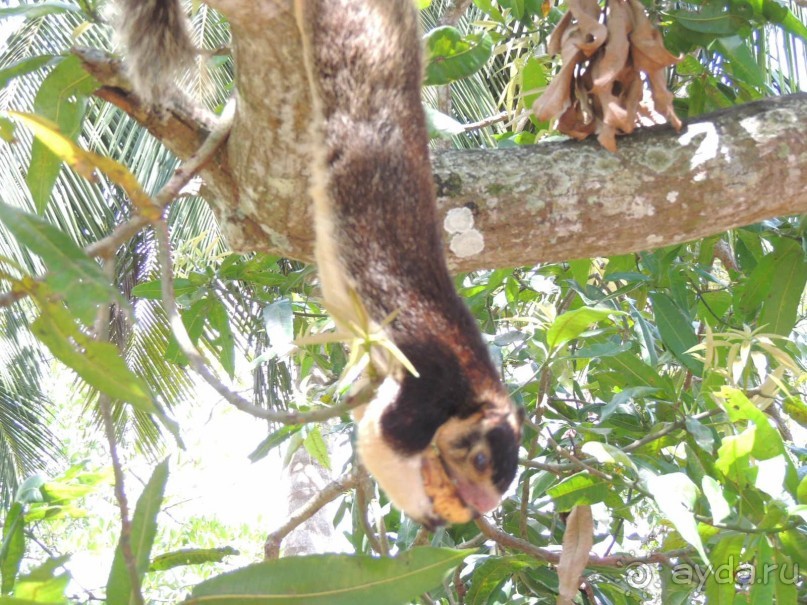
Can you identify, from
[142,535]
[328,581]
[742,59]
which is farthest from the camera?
[742,59]

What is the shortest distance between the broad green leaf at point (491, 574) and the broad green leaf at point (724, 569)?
549 mm

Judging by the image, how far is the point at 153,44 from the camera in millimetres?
1758

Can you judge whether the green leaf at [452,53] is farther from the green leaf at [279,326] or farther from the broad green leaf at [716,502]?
the broad green leaf at [716,502]

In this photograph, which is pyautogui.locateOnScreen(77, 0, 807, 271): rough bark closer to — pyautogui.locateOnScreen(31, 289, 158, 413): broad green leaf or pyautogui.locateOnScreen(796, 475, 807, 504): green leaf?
pyautogui.locateOnScreen(796, 475, 807, 504): green leaf

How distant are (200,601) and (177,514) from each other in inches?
370

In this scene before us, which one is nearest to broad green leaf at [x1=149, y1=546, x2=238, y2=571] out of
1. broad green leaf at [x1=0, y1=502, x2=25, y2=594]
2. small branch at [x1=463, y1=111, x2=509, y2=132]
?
broad green leaf at [x1=0, y1=502, x2=25, y2=594]

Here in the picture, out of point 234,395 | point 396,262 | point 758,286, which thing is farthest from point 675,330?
point 234,395

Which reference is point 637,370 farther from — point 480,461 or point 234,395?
point 234,395

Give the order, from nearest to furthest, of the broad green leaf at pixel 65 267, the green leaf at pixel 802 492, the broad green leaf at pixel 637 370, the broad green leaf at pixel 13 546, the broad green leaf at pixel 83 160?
1. the broad green leaf at pixel 65 267
2. the broad green leaf at pixel 83 160
3. the broad green leaf at pixel 13 546
4. the green leaf at pixel 802 492
5. the broad green leaf at pixel 637 370

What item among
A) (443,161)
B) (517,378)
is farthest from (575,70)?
(517,378)

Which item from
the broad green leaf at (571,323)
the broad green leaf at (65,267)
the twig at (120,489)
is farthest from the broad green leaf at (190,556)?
the broad green leaf at (65,267)

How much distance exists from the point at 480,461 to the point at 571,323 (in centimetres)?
70

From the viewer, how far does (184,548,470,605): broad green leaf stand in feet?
3.57

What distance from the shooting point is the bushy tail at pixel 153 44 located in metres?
1.74
